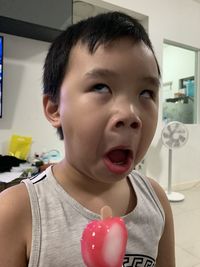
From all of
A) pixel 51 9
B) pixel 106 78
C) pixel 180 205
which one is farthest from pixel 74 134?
pixel 180 205

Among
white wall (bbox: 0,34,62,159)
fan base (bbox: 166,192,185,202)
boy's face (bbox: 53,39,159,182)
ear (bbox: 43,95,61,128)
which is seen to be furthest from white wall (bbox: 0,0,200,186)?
boy's face (bbox: 53,39,159,182)

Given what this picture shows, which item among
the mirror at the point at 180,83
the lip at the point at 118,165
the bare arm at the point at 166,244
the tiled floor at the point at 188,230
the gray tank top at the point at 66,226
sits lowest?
the tiled floor at the point at 188,230

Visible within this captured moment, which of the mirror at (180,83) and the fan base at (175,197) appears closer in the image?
the fan base at (175,197)

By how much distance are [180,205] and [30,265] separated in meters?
2.44

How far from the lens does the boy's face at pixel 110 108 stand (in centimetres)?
37

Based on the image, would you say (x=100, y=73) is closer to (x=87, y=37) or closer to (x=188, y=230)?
(x=87, y=37)

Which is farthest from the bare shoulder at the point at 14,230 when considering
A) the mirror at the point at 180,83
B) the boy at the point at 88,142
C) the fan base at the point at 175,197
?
the mirror at the point at 180,83

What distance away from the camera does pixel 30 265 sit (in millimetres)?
398

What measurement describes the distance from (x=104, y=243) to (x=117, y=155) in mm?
136

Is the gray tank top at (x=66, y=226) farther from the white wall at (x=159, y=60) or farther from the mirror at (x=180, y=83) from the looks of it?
the mirror at (x=180, y=83)

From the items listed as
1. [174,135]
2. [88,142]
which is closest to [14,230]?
[88,142]

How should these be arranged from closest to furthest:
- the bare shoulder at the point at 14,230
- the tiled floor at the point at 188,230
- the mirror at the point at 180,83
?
1. the bare shoulder at the point at 14,230
2. the tiled floor at the point at 188,230
3. the mirror at the point at 180,83

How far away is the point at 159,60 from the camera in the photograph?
293cm

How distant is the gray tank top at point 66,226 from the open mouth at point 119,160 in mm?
124
